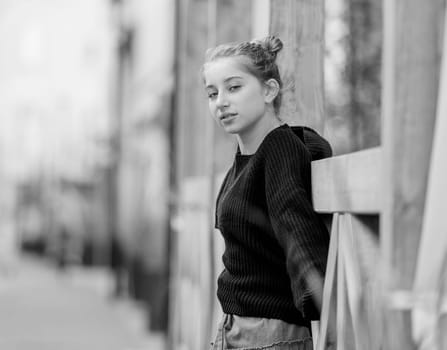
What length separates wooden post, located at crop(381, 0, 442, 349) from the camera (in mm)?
1972

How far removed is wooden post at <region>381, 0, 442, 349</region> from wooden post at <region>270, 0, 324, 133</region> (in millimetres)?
1122

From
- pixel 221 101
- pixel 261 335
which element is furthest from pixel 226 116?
pixel 261 335

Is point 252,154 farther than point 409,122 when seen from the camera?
Yes

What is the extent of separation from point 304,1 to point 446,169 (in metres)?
1.47

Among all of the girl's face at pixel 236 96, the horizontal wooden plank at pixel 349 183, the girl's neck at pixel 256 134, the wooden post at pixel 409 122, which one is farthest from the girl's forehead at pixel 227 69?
the wooden post at pixel 409 122

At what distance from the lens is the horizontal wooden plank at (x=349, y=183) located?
7.43 ft

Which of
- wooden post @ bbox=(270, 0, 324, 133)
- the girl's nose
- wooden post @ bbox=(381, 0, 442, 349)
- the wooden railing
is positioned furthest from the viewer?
wooden post @ bbox=(270, 0, 324, 133)

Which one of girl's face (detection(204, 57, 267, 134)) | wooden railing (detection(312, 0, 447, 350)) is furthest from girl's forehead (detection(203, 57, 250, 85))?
wooden railing (detection(312, 0, 447, 350))

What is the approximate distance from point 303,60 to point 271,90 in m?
0.46

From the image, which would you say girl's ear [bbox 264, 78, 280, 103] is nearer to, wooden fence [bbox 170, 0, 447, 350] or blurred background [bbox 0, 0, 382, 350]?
wooden fence [bbox 170, 0, 447, 350]

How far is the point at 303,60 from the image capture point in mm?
3186

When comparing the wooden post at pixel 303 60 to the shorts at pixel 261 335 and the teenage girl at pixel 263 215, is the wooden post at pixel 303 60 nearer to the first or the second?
the teenage girl at pixel 263 215

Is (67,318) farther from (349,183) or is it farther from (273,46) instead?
(349,183)

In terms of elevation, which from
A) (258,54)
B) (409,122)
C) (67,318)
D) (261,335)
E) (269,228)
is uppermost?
(258,54)
